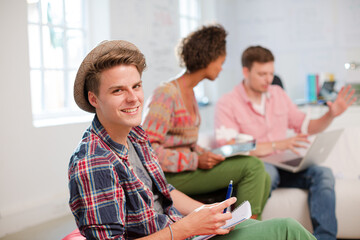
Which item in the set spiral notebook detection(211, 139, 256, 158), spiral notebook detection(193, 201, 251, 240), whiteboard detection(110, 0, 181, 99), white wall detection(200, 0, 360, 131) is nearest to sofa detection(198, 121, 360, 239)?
spiral notebook detection(211, 139, 256, 158)

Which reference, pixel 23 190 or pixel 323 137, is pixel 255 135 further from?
pixel 23 190

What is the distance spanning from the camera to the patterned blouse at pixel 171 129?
6.61 ft

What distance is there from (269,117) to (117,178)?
181 cm

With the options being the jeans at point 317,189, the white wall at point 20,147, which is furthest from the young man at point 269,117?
the white wall at point 20,147

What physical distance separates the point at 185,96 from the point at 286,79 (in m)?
3.85

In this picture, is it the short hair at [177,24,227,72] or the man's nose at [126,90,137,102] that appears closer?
the man's nose at [126,90,137,102]

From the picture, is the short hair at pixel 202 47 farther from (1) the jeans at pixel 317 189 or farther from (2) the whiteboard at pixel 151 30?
(2) the whiteboard at pixel 151 30

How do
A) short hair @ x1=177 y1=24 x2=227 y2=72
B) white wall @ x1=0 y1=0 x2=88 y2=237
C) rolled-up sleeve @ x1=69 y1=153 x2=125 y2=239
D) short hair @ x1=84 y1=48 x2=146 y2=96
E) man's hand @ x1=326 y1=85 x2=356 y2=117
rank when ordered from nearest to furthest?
rolled-up sleeve @ x1=69 y1=153 x2=125 y2=239
short hair @ x1=84 y1=48 x2=146 y2=96
short hair @ x1=177 y1=24 x2=227 y2=72
man's hand @ x1=326 y1=85 x2=356 y2=117
white wall @ x1=0 y1=0 x2=88 y2=237

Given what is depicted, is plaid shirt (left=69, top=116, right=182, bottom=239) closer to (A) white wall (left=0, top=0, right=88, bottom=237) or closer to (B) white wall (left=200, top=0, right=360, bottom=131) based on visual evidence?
(A) white wall (left=0, top=0, right=88, bottom=237)

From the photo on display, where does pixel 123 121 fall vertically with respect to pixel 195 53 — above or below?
below

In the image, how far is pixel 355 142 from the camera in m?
2.90

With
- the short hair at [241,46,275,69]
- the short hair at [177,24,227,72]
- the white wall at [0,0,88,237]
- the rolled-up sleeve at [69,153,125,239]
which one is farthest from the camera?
the white wall at [0,0,88,237]

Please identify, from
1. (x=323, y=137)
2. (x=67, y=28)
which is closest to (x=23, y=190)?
(x=67, y=28)

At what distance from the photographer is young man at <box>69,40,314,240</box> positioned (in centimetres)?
115
